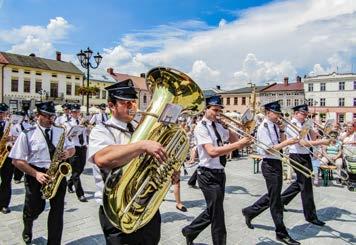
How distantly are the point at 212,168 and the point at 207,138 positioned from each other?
1.43 feet

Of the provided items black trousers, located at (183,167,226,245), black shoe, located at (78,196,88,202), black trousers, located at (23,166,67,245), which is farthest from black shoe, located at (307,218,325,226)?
black shoe, located at (78,196,88,202)

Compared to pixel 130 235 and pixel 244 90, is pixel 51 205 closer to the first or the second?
pixel 130 235

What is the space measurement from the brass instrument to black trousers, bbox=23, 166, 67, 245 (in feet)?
6.64

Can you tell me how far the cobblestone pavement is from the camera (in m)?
4.98

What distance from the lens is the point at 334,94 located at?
60.4 meters

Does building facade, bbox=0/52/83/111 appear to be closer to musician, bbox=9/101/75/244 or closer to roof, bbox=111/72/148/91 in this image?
roof, bbox=111/72/148/91

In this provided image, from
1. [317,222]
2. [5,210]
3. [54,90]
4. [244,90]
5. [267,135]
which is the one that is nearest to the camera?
[267,135]

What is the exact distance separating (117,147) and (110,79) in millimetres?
57560

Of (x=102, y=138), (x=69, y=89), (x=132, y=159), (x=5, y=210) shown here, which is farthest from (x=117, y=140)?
(x=69, y=89)

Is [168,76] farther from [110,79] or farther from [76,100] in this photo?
[110,79]

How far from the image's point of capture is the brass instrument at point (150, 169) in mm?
2398

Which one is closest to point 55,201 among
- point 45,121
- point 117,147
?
point 45,121

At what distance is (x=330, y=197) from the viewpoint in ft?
25.5

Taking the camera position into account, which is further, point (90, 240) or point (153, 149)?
point (90, 240)
